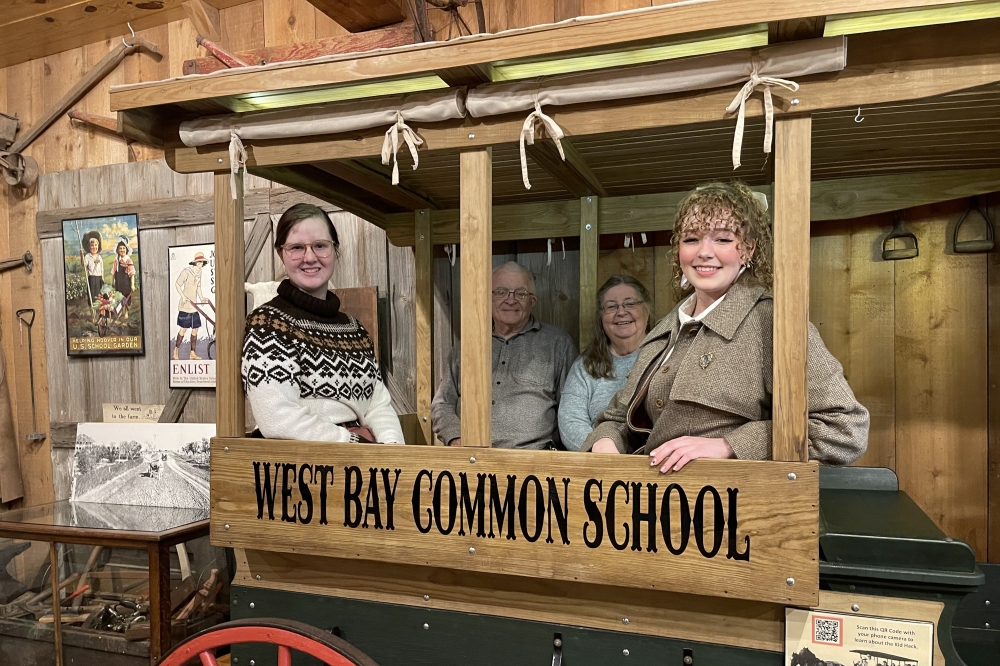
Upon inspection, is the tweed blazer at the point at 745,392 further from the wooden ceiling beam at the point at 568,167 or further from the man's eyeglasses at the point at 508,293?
the man's eyeglasses at the point at 508,293

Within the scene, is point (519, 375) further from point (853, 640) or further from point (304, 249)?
point (853, 640)

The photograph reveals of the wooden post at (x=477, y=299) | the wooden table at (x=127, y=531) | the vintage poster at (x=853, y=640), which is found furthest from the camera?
the wooden table at (x=127, y=531)

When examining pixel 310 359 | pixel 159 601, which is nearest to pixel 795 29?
pixel 310 359

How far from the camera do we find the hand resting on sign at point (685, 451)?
1.68 metres

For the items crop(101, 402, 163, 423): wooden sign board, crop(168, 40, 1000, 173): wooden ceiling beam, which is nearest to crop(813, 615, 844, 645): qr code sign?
crop(168, 40, 1000, 173): wooden ceiling beam

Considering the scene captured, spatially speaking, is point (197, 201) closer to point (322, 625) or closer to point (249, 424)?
point (249, 424)

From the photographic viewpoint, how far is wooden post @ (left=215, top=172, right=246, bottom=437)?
216cm

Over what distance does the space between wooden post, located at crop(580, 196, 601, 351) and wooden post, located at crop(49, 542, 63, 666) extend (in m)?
2.51

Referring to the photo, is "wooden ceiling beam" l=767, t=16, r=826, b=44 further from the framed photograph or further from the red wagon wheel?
the framed photograph

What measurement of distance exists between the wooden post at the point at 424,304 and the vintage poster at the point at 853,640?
6.35 ft

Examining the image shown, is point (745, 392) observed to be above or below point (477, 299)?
below

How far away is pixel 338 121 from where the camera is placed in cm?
196

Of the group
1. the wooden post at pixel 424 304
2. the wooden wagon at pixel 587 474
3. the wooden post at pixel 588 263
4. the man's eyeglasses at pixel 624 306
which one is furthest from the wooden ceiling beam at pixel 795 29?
the wooden post at pixel 424 304

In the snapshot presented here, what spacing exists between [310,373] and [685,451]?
4.12 feet
